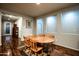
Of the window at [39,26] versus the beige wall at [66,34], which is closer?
the beige wall at [66,34]

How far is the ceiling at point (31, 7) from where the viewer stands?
2233mm

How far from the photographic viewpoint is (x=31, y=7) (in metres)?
2.28

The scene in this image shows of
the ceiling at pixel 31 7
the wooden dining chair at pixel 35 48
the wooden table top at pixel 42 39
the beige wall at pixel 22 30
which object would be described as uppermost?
the ceiling at pixel 31 7

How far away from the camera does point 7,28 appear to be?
7.39 feet

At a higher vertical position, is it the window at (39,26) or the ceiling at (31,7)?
the ceiling at (31,7)

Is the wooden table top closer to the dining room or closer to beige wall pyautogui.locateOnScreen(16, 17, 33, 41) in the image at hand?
the dining room

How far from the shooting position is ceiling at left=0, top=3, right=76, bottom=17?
2.23 meters

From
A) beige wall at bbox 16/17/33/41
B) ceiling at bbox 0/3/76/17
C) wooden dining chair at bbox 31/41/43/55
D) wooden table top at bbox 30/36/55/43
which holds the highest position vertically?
→ ceiling at bbox 0/3/76/17

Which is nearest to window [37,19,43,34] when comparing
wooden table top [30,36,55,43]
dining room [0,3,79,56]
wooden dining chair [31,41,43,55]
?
dining room [0,3,79,56]

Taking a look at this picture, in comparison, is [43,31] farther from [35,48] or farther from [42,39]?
[35,48]

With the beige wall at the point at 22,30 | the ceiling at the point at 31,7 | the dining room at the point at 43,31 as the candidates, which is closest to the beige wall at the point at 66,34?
the dining room at the point at 43,31

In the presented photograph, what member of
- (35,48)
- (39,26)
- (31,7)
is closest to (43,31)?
(39,26)

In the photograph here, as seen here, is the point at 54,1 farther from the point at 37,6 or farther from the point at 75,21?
the point at 75,21

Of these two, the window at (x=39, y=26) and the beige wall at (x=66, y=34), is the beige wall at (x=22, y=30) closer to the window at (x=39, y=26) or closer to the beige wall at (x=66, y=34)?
the window at (x=39, y=26)
